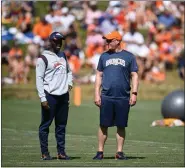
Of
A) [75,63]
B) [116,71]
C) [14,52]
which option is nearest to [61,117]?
[116,71]

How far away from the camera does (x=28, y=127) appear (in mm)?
18641

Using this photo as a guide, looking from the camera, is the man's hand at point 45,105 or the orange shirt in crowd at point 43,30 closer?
the man's hand at point 45,105

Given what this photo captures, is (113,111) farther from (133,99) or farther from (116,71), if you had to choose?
(116,71)

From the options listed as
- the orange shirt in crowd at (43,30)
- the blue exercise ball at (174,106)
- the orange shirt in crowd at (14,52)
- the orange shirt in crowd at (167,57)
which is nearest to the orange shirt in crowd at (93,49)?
the orange shirt in crowd at (43,30)

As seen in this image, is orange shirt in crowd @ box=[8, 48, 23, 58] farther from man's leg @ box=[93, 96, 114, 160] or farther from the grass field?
man's leg @ box=[93, 96, 114, 160]

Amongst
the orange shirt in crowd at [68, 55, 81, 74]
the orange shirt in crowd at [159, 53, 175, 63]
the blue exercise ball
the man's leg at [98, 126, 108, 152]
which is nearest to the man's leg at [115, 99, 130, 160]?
the man's leg at [98, 126, 108, 152]

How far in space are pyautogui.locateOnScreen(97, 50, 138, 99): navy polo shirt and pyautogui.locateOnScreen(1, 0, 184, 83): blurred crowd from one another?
48.5ft

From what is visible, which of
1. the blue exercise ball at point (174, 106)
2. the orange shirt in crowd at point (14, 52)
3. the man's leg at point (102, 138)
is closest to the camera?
the man's leg at point (102, 138)

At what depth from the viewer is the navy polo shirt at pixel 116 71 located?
500 inches

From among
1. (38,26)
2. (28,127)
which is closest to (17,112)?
(28,127)

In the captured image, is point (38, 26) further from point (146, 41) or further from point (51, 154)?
point (51, 154)

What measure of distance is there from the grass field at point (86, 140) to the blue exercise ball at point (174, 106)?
0.55 meters

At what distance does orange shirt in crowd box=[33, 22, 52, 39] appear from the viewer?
29.4 metres

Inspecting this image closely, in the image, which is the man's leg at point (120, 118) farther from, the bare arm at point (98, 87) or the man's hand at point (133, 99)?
the bare arm at point (98, 87)
